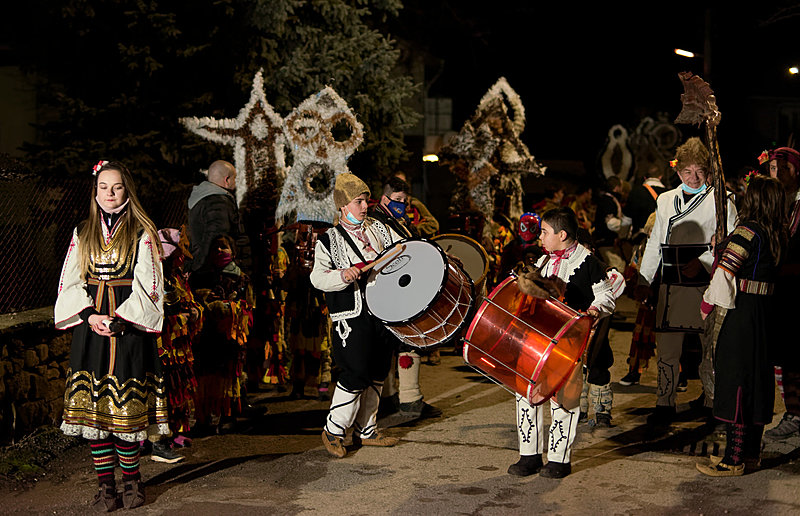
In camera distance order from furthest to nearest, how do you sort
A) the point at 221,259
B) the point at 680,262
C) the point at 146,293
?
the point at 680,262 → the point at 221,259 → the point at 146,293

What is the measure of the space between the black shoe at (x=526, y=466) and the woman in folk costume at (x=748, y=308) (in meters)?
1.12

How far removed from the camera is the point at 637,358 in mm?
9266

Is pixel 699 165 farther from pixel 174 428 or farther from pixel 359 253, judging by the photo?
pixel 174 428

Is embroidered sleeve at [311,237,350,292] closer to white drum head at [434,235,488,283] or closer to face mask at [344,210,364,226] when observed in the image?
face mask at [344,210,364,226]

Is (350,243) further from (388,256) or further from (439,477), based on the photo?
(439,477)

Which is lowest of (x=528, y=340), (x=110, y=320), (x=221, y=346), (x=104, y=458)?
(x=104, y=458)

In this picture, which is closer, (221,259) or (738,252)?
(738,252)

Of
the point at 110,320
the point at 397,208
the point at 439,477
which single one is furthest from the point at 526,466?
the point at 110,320

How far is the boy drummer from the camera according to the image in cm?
638

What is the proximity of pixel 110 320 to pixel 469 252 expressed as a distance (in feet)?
14.5

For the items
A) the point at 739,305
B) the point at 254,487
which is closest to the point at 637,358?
the point at 739,305

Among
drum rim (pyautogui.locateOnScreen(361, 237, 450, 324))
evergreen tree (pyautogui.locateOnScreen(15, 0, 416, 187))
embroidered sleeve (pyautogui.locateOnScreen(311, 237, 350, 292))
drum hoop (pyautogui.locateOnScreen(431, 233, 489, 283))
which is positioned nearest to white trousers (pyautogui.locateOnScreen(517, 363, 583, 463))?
drum rim (pyautogui.locateOnScreen(361, 237, 450, 324))

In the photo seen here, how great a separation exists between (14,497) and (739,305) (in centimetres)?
482

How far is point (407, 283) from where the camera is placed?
6.63 meters
